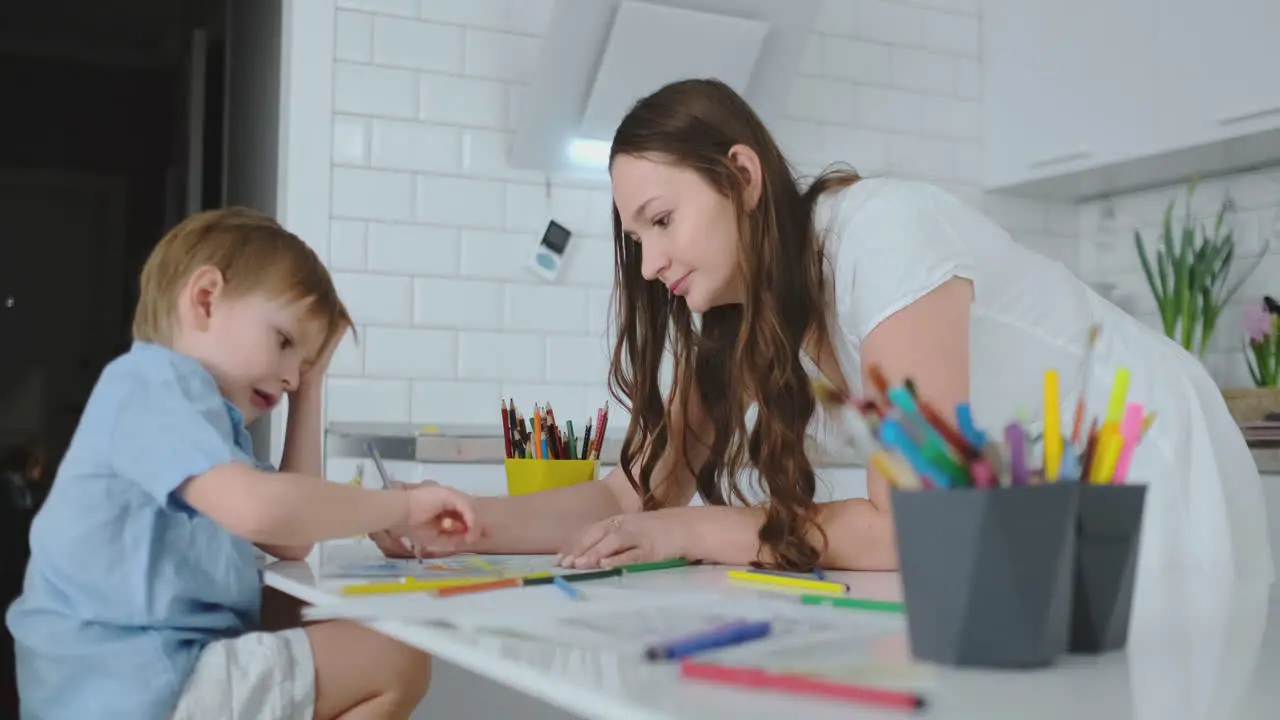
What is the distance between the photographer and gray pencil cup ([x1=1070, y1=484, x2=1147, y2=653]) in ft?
2.12

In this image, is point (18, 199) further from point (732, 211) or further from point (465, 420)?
point (732, 211)

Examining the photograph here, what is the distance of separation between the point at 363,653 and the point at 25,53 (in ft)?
9.14

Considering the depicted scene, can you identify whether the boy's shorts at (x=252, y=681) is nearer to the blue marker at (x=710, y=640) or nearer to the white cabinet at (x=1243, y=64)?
the blue marker at (x=710, y=640)

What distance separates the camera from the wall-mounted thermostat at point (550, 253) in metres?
2.74

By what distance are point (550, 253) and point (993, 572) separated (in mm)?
2200

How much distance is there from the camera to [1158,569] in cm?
112

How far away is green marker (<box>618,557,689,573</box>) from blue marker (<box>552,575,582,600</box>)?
11cm

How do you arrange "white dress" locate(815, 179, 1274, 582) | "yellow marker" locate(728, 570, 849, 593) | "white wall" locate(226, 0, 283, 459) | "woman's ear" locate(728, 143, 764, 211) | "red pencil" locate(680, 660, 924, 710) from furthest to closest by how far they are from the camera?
"white wall" locate(226, 0, 283, 459) → "woman's ear" locate(728, 143, 764, 211) → "white dress" locate(815, 179, 1274, 582) → "yellow marker" locate(728, 570, 849, 593) → "red pencil" locate(680, 660, 924, 710)

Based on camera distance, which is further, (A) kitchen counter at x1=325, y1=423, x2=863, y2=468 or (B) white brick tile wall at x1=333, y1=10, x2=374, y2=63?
(B) white brick tile wall at x1=333, y1=10, x2=374, y2=63

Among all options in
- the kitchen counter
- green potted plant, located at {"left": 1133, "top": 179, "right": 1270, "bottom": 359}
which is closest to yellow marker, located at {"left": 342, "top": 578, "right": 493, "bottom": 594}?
the kitchen counter

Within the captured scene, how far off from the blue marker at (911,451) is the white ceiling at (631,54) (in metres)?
2.02

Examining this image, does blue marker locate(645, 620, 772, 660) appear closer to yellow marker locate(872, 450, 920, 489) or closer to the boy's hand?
yellow marker locate(872, 450, 920, 489)

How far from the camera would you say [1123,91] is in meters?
2.98

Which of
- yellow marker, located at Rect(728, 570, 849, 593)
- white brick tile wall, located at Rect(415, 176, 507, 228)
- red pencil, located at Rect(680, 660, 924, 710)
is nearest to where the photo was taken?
red pencil, located at Rect(680, 660, 924, 710)
